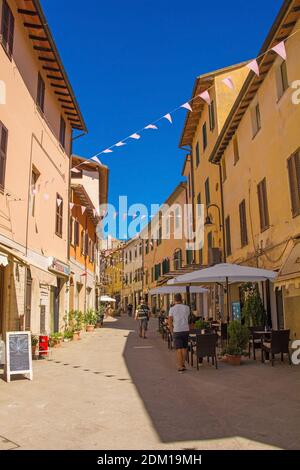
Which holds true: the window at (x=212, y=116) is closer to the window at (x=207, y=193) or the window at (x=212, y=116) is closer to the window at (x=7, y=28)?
the window at (x=207, y=193)

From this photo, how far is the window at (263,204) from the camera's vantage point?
1342 centimetres

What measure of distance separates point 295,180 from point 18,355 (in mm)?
7843

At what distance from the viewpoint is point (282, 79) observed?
12.0 m

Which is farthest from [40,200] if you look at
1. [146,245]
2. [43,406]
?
[146,245]

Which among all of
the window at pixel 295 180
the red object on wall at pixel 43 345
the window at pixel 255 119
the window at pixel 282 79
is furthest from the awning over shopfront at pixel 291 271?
the red object on wall at pixel 43 345

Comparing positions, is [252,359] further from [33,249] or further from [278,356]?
[33,249]

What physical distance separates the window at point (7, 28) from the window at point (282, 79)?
7.26 meters

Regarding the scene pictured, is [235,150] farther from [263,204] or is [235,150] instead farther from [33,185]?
[33,185]

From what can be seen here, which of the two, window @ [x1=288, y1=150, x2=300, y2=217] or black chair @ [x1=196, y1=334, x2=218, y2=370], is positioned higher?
window @ [x1=288, y1=150, x2=300, y2=217]

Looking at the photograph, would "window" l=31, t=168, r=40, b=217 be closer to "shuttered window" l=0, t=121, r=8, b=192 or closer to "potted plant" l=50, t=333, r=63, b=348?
"shuttered window" l=0, t=121, r=8, b=192

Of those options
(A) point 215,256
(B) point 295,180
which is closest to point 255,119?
(B) point 295,180

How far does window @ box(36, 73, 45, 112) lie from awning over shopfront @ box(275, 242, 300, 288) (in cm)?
875

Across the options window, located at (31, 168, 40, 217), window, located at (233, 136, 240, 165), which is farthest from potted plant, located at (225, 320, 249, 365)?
window, located at (233, 136, 240, 165)

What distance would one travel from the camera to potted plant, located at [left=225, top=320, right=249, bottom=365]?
10211 millimetres
